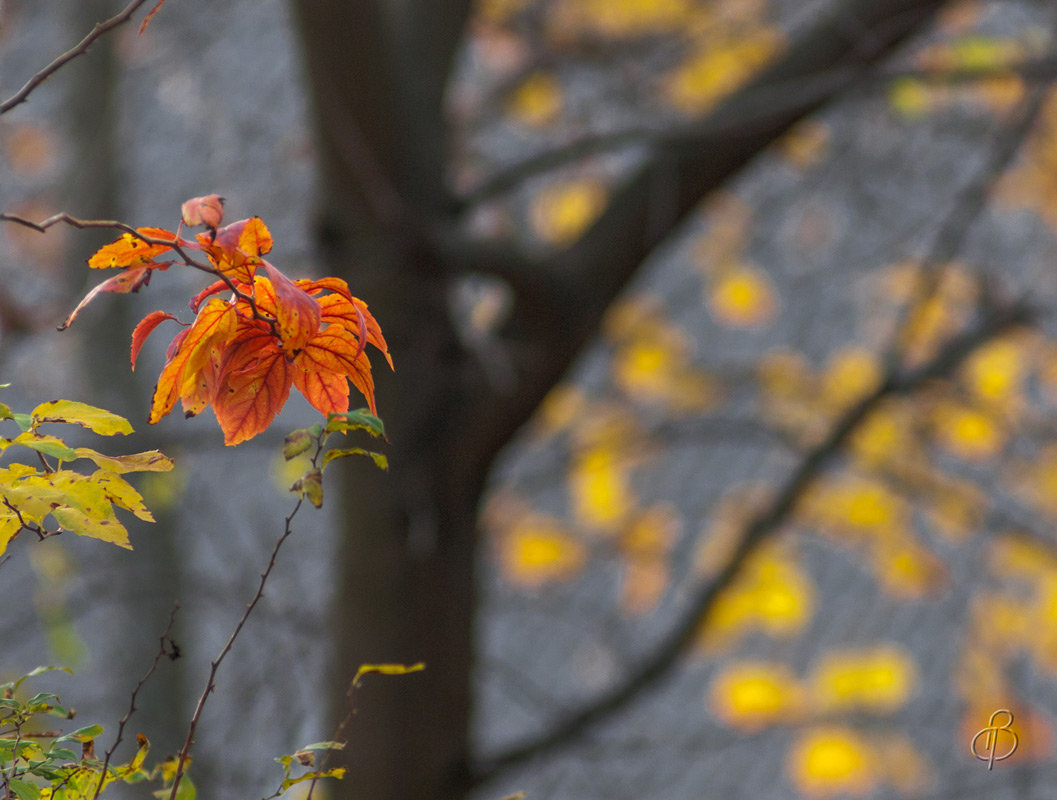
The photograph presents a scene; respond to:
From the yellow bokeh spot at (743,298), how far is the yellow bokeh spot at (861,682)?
1379mm

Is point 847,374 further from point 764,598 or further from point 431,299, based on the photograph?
point 431,299

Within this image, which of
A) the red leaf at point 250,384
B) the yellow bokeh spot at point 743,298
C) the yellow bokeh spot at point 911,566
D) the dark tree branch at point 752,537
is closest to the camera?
the red leaf at point 250,384

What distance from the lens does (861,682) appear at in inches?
139

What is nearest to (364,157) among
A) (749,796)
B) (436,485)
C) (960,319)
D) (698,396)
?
(436,485)

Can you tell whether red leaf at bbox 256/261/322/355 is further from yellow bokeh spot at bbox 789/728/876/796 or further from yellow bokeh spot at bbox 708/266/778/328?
yellow bokeh spot at bbox 708/266/778/328

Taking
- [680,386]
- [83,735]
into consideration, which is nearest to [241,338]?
[83,735]

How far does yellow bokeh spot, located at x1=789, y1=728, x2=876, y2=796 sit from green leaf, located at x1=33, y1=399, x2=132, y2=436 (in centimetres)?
319

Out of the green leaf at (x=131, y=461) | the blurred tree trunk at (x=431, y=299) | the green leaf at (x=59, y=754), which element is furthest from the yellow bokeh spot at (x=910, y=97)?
the green leaf at (x=59, y=754)

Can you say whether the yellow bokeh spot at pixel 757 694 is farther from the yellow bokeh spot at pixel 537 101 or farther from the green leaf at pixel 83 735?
the green leaf at pixel 83 735

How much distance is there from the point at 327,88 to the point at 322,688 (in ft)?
4.20

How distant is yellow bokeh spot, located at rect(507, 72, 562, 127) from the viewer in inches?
130

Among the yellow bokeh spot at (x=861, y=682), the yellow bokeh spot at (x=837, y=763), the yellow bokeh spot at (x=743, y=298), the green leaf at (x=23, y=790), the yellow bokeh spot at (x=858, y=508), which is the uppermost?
the yellow bokeh spot at (x=743, y=298)

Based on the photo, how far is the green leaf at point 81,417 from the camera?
0.68 metres

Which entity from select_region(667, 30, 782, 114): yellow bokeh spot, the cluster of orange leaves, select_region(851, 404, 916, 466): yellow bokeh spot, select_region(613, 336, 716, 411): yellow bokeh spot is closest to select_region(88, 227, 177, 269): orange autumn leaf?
the cluster of orange leaves
